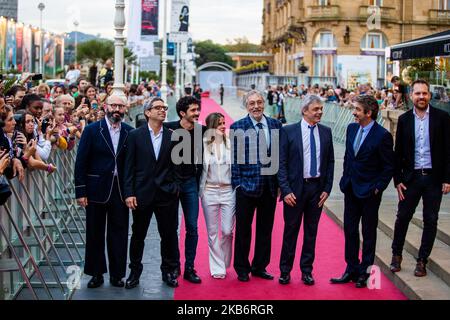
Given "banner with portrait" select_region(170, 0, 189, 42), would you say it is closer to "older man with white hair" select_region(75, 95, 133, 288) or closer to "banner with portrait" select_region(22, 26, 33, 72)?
"older man with white hair" select_region(75, 95, 133, 288)

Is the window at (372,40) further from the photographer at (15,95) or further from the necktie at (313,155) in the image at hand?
the necktie at (313,155)

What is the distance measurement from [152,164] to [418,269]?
9.82 ft

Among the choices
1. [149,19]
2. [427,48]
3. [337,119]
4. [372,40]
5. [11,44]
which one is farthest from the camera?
[11,44]

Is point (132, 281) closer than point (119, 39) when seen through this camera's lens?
Yes

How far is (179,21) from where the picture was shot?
29.9 metres

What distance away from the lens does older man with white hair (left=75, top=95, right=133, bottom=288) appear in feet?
26.2

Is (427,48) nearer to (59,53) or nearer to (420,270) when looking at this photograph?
(420,270)

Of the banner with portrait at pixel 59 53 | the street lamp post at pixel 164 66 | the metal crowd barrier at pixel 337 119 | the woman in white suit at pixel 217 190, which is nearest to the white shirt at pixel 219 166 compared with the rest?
the woman in white suit at pixel 217 190

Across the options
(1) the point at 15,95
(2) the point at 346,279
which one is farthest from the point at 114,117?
(1) the point at 15,95

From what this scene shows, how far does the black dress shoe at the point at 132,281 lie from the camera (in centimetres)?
804

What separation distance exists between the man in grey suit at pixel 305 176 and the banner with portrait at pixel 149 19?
1642 cm

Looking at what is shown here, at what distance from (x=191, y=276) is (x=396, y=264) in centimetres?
222

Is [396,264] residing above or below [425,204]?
below
